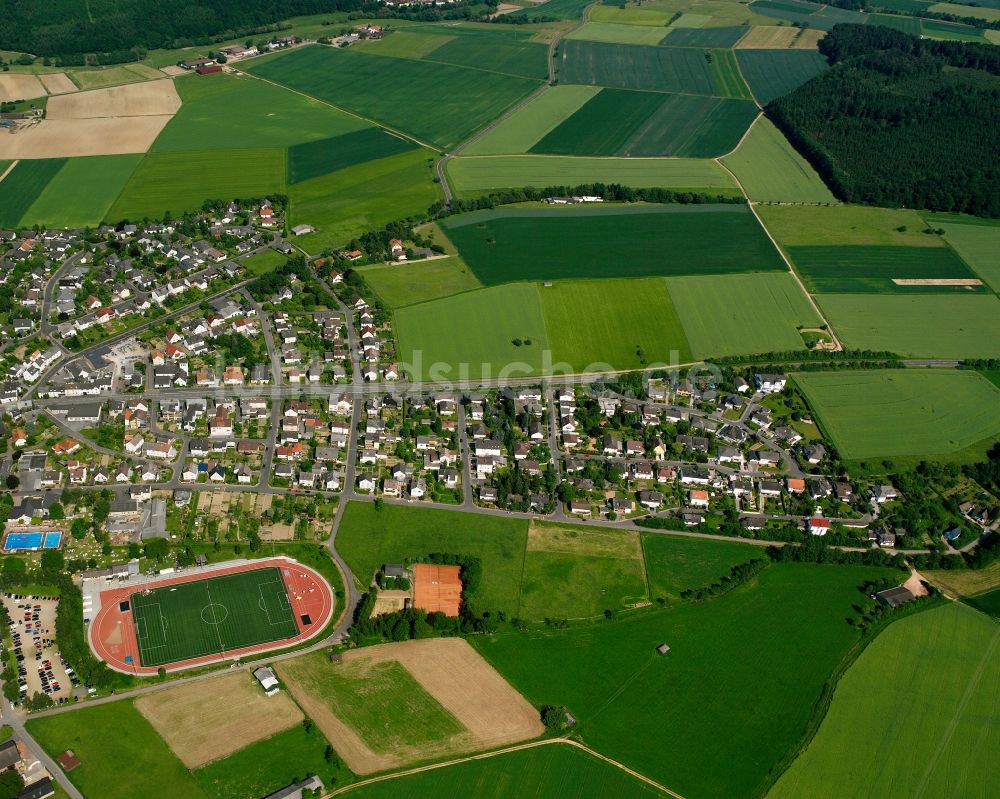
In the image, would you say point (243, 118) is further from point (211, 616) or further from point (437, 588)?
point (437, 588)

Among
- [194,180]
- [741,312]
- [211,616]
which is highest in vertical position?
[194,180]

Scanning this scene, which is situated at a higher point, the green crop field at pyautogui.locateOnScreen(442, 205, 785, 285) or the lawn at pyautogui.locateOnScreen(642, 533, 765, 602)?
the green crop field at pyautogui.locateOnScreen(442, 205, 785, 285)

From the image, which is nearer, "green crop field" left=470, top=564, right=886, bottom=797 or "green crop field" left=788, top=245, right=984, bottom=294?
"green crop field" left=470, top=564, right=886, bottom=797

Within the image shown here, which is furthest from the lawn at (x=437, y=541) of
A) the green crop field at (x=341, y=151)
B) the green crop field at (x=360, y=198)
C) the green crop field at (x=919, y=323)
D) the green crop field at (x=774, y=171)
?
the green crop field at (x=774, y=171)

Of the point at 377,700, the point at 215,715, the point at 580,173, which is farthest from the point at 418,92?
the point at 215,715

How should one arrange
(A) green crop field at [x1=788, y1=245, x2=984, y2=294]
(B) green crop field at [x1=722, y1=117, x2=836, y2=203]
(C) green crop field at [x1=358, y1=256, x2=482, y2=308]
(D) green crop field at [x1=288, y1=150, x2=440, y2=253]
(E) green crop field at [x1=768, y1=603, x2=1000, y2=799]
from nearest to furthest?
1. (E) green crop field at [x1=768, y1=603, x2=1000, y2=799]
2. (C) green crop field at [x1=358, y1=256, x2=482, y2=308]
3. (A) green crop field at [x1=788, y1=245, x2=984, y2=294]
4. (D) green crop field at [x1=288, y1=150, x2=440, y2=253]
5. (B) green crop field at [x1=722, y1=117, x2=836, y2=203]

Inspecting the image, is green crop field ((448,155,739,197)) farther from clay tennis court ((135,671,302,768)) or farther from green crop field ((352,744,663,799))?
green crop field ((352,744,663,799))

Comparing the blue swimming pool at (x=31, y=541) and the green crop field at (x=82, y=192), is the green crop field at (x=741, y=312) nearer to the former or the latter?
the blue swimming pool at (x=31, y=541)

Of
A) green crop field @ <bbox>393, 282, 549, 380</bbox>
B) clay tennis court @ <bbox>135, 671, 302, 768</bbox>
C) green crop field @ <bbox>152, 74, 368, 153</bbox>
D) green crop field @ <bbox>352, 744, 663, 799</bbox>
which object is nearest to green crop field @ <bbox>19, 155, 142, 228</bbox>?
green crop field @ <bbox>152, 74, 368, 153</bbox>
